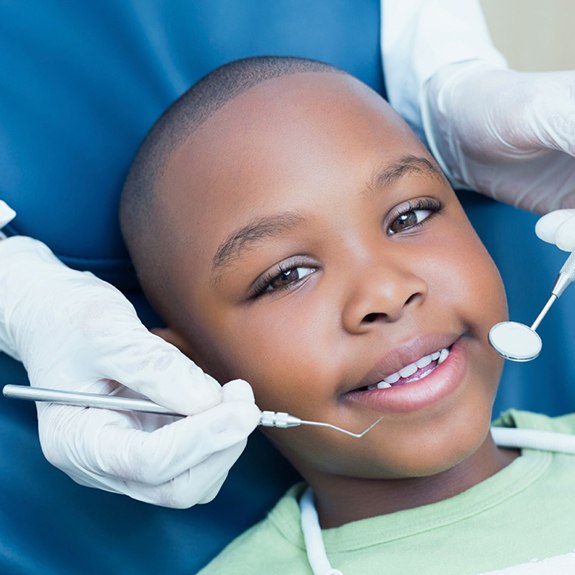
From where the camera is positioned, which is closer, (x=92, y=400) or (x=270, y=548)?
(x=92, y=400)

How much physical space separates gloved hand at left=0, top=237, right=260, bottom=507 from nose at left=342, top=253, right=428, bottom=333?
0.16m

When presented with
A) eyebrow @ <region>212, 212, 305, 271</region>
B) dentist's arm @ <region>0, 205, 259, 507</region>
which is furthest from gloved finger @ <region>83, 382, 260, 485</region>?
eyebrow @ <region>212, 212, 305, 271</region>

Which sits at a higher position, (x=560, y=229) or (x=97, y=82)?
(x=97, y=82)

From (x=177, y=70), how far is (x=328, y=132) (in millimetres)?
371

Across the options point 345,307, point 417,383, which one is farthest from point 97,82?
point 417,383

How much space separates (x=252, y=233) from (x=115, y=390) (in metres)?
0.27

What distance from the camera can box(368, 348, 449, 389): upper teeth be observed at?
1.12 m

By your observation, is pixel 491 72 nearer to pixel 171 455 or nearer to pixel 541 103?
pixel 541 103

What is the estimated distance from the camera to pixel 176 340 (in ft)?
4.32

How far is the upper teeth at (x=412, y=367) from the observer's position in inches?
43.9

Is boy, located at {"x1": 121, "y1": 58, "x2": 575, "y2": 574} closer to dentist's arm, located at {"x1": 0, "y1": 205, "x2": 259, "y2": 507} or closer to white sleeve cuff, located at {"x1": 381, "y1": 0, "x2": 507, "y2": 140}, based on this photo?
dentist's arm, located at {"x1": 0, "y1": 205, "x2": 259, "y2": 507}

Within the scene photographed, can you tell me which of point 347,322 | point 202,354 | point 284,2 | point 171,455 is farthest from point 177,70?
point 171,455

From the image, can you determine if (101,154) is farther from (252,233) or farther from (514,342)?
(514,342)

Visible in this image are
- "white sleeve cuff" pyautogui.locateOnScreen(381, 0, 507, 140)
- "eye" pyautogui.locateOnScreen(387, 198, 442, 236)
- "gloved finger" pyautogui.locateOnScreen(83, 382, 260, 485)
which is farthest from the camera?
"white sleeve cuff" pyautogui.locateOnScreen(381, 0, 507, 140)
